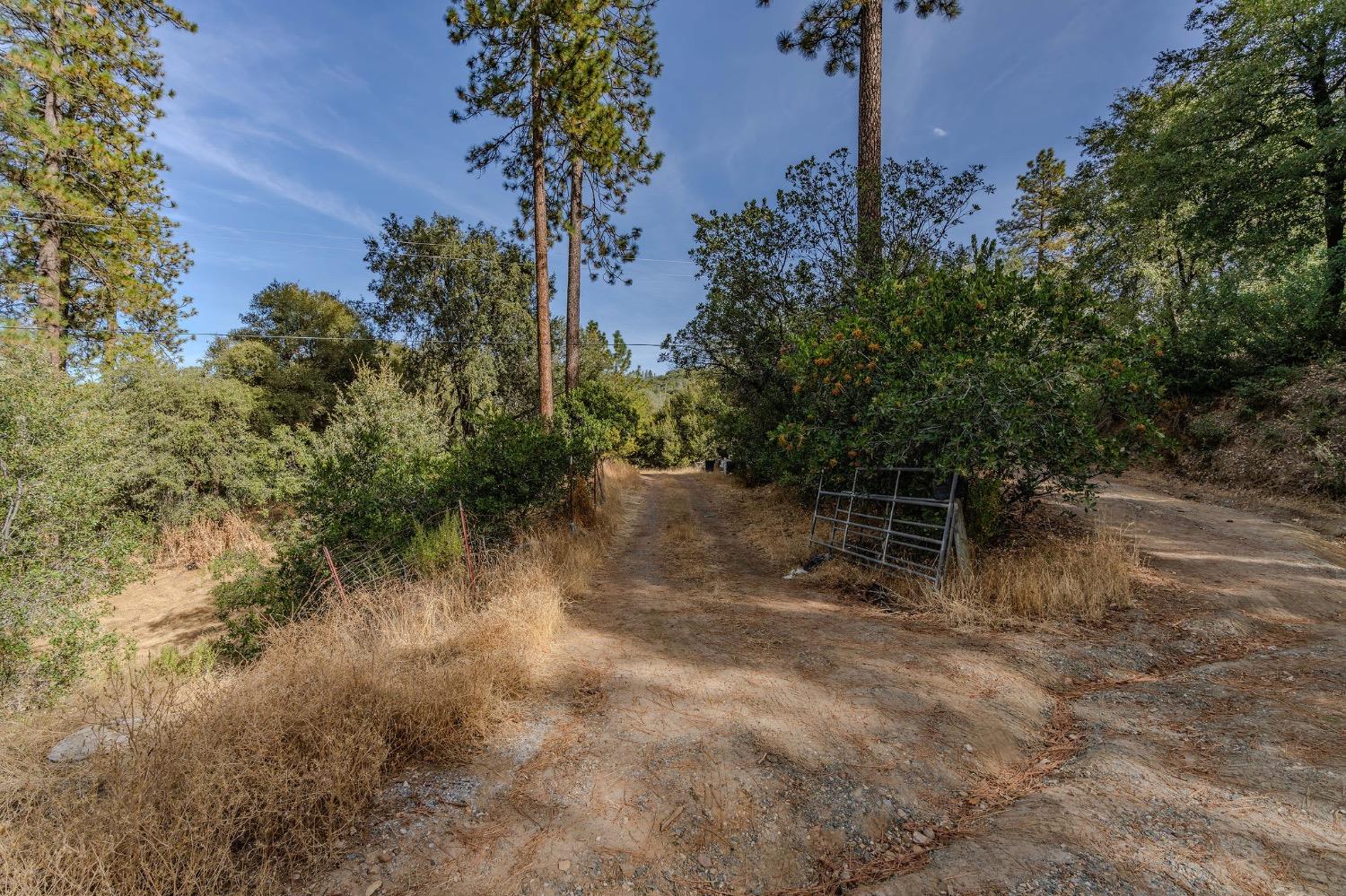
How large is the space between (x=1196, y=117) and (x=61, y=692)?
2526 cm

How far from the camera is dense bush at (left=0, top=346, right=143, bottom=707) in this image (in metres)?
6.07

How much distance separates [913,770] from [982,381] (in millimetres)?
4682

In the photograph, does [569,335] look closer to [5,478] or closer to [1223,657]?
[5,478]

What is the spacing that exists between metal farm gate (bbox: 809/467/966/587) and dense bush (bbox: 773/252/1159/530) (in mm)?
399

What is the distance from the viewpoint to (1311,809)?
232cm

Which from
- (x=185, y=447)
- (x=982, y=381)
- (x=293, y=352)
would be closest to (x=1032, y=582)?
(x=982, y=381)

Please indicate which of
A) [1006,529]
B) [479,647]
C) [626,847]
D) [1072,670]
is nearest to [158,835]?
[626,847]

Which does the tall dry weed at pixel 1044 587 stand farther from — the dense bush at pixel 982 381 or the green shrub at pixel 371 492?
the green shrub at pixel 371 492

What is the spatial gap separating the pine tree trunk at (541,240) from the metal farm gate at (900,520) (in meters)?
6.23

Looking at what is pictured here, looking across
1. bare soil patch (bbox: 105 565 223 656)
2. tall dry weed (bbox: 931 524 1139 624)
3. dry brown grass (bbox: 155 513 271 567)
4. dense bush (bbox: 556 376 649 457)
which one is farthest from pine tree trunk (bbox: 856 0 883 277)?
dry brown grass (bbox: 155 513 271 567)

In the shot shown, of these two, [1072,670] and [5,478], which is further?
[5,478]

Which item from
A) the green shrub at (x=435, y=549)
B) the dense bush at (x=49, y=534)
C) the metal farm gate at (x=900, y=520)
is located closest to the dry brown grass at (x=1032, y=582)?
the metal farm gate at (x=900, y=520)

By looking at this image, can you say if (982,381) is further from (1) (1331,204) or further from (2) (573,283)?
(1) (1331,204)

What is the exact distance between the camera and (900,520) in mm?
6852
